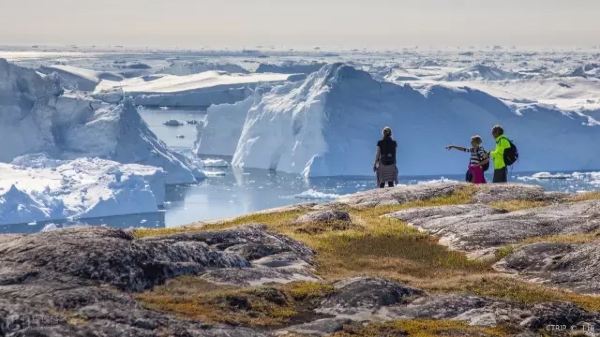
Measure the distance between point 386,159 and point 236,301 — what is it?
13.1 metres

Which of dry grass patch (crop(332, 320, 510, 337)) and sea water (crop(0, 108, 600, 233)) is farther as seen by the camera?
sea water (crop(0, 108, 600, 233))

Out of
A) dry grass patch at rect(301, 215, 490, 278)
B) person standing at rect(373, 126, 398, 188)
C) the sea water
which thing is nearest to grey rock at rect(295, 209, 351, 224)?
dry grass patch at rect(301, 215, 490, 278)

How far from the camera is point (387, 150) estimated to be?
74.3 feet

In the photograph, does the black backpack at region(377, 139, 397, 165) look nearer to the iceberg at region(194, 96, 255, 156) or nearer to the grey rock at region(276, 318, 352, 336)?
the grey rock at region(276, 318, 352, 336)

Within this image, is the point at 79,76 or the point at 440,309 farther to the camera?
the point at 79,76

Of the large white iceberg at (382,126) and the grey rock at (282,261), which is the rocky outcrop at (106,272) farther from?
the large white iceberg at (382,126)

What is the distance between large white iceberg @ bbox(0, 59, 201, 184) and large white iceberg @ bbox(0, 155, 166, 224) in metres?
3.84

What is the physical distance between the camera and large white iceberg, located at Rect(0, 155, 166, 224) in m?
56.7

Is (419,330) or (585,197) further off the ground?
(419,330)

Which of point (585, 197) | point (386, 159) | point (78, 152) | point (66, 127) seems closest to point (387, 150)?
point (386, 159)

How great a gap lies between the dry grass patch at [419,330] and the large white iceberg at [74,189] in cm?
4931

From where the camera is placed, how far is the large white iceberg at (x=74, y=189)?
56688 millimetres

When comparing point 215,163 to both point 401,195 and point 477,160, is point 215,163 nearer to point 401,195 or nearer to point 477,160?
point 477,160

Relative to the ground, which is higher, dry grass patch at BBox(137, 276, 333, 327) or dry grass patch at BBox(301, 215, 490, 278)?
dry grass patch at BBox(137, 276, 333, 327)
